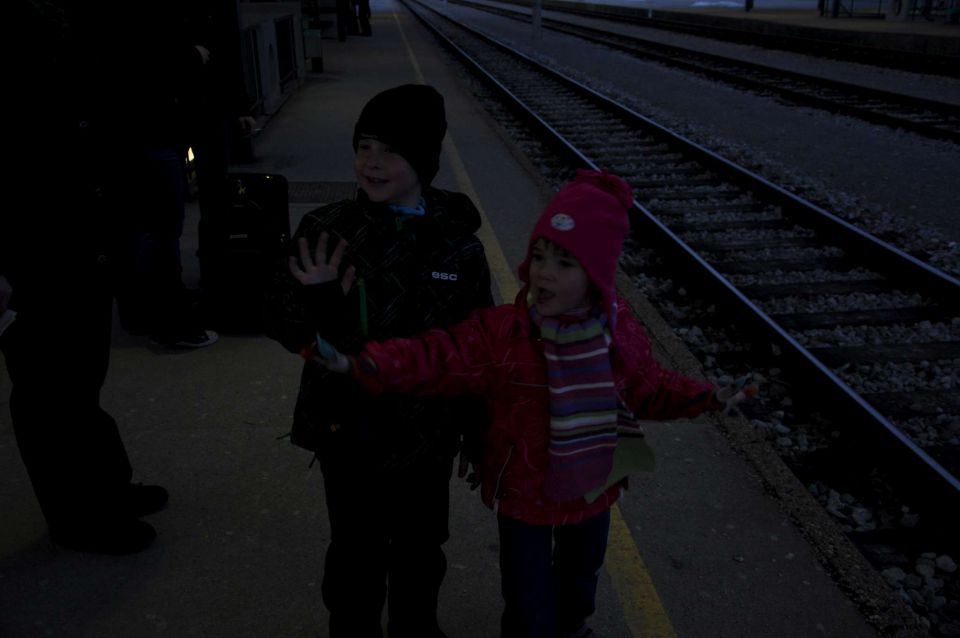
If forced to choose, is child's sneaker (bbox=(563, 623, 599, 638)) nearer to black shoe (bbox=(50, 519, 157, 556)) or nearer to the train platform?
the train platform

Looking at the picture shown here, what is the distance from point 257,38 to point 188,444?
8.57 metres

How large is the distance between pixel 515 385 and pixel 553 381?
0.10 m

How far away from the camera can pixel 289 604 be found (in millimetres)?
2709

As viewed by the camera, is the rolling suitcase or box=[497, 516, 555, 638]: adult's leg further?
the rolling suitcase

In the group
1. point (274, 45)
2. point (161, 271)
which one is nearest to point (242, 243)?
point (161, 271)

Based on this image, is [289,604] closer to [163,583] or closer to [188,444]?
[163,583]

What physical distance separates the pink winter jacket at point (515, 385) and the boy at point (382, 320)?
101 millimetres

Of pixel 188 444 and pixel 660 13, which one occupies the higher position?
pixel 660 13

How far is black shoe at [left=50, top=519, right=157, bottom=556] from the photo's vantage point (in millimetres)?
2898

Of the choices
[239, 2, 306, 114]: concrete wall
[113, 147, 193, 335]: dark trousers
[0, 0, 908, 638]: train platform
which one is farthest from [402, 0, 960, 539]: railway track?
[239, 2, 306, 114]: concrete wall

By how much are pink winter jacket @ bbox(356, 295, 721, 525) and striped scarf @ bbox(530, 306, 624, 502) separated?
0.04 m

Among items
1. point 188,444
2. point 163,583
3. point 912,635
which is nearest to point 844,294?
point 912,635

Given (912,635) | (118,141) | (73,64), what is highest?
(73,64)

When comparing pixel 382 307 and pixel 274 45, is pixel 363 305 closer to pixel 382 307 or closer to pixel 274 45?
pixel 382 307
